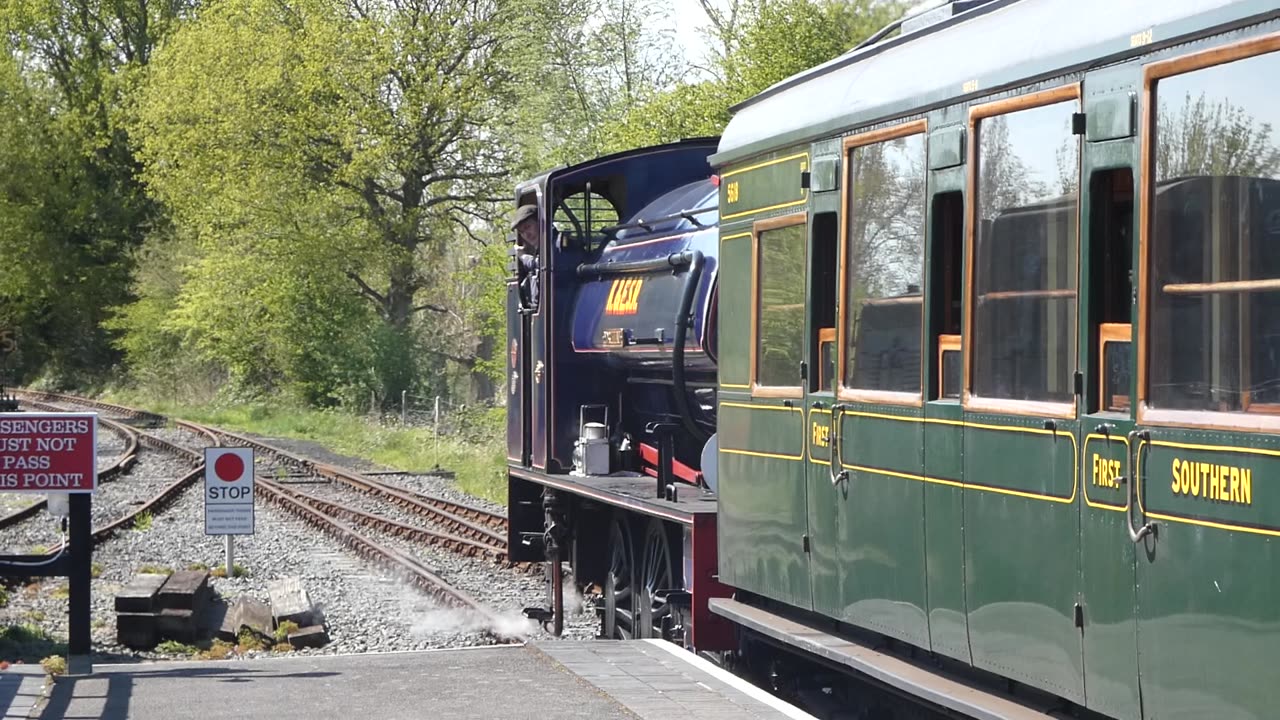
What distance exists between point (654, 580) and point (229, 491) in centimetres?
647

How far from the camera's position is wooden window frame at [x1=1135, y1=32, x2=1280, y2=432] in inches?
171

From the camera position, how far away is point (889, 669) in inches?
255

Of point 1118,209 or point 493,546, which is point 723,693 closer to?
point 1118,209

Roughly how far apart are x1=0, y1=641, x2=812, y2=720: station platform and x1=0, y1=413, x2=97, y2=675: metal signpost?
615 millimetres

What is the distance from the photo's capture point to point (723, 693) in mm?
7562

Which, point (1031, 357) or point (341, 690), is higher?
point (1031, 357)

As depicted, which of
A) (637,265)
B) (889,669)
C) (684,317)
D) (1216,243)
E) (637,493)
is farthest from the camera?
(637,265)

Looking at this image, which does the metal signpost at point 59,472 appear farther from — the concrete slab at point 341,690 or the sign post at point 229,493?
the sign post at point 229,493

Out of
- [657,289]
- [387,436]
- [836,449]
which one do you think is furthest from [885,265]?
[387,436]

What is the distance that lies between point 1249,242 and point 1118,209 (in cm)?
77

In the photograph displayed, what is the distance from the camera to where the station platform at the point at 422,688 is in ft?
24.1

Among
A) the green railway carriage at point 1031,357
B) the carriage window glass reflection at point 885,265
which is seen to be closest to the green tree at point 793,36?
the green railway carriage at point 1031,357

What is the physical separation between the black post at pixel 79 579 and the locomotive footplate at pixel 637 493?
3.16 metres

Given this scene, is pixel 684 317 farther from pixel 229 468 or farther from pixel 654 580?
pixel 229 468
